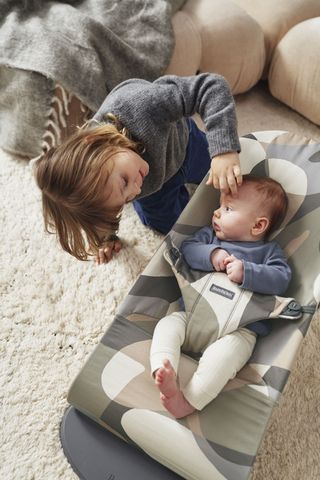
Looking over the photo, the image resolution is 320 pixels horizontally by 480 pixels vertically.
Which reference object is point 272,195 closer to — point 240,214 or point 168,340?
point 240,214

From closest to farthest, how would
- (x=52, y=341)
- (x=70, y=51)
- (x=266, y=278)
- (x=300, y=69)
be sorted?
(x=266, y=278), (x=52, y=341), (x=70, y=51), (x=300, y=69)

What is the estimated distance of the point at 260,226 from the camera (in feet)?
3.54

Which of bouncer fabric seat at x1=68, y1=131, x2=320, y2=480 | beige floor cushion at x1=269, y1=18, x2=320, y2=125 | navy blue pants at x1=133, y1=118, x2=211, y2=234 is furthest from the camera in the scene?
beige floor cushion at x1=269, y1=18, x2=320, y2=125

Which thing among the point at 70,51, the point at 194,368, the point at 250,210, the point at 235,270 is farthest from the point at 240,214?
the point at 70,51

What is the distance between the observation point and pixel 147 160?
1.11 meters

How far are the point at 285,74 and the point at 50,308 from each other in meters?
1.05

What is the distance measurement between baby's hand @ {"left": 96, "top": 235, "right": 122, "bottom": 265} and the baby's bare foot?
1.71ft

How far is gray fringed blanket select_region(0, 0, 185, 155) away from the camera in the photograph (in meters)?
1.34

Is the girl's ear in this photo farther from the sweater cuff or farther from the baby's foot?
the baby's foot

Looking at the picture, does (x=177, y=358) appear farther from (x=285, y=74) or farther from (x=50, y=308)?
(x=285, y=74)

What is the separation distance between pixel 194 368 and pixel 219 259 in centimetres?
24

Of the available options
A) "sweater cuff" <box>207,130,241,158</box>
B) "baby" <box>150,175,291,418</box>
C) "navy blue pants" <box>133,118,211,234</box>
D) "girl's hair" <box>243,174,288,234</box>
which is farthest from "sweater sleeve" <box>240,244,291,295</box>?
"navy blue pants" <box>133,118,211,234</box>

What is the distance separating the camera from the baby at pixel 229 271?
0.93 metres

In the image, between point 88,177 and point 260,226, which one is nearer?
point 88,177
